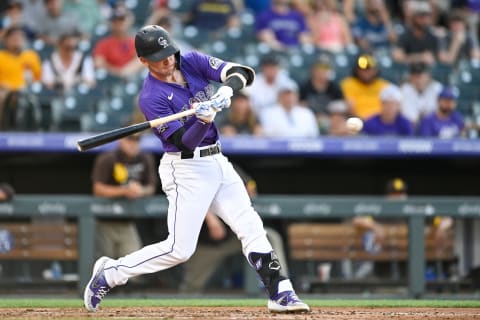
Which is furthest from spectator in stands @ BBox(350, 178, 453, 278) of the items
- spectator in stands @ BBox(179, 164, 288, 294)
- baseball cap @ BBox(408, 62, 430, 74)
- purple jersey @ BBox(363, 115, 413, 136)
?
baseball cap @ BBox(408, 62, 430, 74)

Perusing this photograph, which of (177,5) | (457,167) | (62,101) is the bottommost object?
(457,167)

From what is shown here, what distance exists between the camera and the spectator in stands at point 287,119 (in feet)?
32.5

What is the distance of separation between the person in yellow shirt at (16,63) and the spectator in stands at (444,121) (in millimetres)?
3948

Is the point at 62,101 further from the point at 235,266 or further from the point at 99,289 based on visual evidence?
the point at 99,289

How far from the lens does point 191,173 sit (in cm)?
591

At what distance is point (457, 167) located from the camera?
34.3 feet

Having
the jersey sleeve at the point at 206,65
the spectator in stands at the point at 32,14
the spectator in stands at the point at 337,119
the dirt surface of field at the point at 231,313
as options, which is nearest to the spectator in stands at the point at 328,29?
the spectator in stands at the point at 337,119

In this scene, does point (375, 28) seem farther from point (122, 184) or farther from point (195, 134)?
point (195, 134)

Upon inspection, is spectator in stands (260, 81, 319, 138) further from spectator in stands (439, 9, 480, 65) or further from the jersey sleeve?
the jersey sleeve

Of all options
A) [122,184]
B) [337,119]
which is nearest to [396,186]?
[337,119]

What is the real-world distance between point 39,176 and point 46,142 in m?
0.79

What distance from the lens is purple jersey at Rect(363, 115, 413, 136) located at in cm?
1001

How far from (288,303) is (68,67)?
5.12 metres

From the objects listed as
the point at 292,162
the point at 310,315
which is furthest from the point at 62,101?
the point at 310,315
